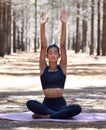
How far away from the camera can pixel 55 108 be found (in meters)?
7.71

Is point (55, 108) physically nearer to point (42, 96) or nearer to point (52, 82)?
point (52, 82)

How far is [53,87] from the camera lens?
7.63m

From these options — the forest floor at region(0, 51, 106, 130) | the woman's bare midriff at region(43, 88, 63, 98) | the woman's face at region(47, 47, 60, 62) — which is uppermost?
the woman's face at region(47, 47, 60, 62)

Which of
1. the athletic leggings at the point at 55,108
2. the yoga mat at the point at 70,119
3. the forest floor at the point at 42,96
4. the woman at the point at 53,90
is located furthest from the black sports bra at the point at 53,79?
the forest floor at the point at 42,96

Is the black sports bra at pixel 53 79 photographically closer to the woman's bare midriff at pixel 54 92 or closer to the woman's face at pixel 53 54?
the woman's bare midriff at pixel 54 92

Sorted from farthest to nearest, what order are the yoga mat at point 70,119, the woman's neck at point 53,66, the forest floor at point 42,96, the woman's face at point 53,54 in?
the woman's neck at point 53,66 < the woman's face at point 53,54 < the yoga mat at point 70,119 < the forest floor at point 42,96

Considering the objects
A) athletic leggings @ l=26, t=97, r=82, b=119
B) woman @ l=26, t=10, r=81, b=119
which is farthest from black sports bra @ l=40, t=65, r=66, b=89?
athletic leggings @ l=26, t=97, r=82, b=119

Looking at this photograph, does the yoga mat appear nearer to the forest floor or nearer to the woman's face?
the forest floor

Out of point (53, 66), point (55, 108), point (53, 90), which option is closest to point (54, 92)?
point (53, 90)

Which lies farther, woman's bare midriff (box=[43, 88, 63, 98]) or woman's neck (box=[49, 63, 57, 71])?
woman's neck (box=[49, 63, 57, 71])

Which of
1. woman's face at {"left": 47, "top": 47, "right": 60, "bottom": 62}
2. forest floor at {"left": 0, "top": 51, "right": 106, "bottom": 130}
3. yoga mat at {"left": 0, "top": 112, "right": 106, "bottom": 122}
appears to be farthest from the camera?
woman's face at {"left": 47, "top": 47, "right": 60, "bottom": 62}

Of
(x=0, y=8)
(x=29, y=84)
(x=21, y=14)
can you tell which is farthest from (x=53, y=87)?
(x=21, y=14)

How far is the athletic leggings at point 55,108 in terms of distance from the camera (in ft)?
24.6

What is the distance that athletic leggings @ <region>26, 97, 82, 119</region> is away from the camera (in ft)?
24.6
